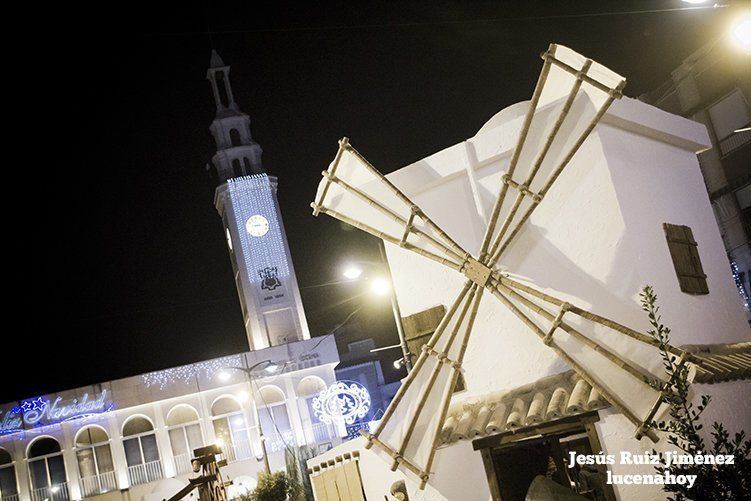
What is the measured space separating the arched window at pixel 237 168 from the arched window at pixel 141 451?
17.4m

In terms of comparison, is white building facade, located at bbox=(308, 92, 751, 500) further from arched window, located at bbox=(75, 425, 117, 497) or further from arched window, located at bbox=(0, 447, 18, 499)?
arched window, located at bbox=(0, 447, 18, 499)

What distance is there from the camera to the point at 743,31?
9.09 m

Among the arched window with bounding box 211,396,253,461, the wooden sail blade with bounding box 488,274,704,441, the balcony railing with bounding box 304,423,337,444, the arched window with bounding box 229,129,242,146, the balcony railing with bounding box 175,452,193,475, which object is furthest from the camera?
the arched window with bounding box 229,129,242,146

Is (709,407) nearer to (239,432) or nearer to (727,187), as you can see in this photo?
(727,187)

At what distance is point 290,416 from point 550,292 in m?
32.3

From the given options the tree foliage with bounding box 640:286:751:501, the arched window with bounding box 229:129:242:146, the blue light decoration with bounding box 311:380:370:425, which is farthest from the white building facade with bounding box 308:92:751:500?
the arched window with bounding box 229:129:242:146

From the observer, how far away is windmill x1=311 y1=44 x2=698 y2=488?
8352 millimetres

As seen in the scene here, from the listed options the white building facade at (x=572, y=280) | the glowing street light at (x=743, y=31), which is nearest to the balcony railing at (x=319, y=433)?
the white building facade at (x=572, y=280)

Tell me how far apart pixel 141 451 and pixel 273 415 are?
675 cm

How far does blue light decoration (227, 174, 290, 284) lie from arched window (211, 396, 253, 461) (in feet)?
27.2

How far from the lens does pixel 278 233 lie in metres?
46.3

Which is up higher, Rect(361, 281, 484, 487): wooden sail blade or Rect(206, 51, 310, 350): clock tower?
Rect(206, 51, 310, 350): clock tower

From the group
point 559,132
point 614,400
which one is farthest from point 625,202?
point 614,400

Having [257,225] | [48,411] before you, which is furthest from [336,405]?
[257,225]
